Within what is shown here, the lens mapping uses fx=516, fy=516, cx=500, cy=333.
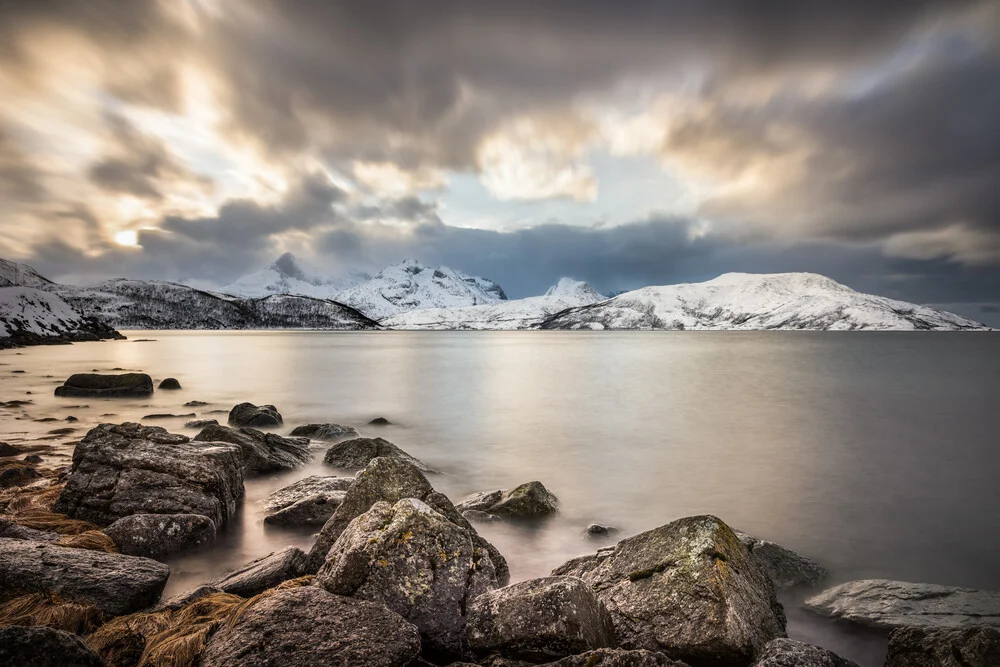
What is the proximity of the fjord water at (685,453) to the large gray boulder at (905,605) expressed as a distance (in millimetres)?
362

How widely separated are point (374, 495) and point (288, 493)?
4.64 meters

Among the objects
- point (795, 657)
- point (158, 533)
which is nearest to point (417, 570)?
point (795, 657)

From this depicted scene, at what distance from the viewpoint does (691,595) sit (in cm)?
538

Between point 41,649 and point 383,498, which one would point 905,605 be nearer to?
point 383,498

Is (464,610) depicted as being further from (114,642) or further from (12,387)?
(12,387)

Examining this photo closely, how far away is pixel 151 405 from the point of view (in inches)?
992

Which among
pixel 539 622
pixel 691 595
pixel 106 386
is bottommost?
pixel 106 386

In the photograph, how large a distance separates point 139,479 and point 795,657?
954 cm

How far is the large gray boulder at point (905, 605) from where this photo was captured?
6699 millimetres

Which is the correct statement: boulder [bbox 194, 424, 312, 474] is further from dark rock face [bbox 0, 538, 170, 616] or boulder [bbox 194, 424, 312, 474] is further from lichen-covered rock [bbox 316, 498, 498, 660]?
lichen-covered rock [bbox 316, 498, 498, 660]

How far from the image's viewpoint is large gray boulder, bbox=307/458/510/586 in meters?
6.82

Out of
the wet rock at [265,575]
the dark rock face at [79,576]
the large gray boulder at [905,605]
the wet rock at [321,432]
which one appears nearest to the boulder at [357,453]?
the wet rock at [321,432]

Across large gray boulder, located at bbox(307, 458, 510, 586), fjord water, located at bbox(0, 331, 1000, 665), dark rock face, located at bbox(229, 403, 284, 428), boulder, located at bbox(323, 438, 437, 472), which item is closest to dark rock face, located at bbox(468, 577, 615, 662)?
large gray boulder, located at bbox(307, 458, 510, 586)

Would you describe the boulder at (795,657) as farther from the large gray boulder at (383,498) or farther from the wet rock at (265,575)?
the wet rock at (265,575)
